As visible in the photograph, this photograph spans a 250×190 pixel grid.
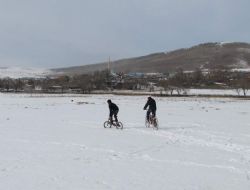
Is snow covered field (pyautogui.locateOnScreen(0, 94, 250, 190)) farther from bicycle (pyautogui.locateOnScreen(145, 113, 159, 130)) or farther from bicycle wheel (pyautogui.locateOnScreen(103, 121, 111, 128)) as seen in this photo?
bicycle wheel (pyautogui.locateOnScreen(103, 121, 111, 128))

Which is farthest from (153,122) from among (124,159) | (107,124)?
(124,159)

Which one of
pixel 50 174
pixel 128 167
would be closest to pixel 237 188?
pixel 128 167

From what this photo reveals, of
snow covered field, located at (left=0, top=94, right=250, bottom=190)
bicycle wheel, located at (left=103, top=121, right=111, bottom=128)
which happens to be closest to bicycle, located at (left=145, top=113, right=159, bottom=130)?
snow covered field, located at (left=0, top=94, right=250, bottom=190)

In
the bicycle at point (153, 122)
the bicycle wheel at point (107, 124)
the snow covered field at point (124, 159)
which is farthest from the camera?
the bicycle wheel at point (107, 124)

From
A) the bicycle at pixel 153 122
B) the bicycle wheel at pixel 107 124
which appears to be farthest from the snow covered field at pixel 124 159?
the bicycle wheel at pixel 107 124

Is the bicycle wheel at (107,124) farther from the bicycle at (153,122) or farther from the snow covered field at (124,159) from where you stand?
the bicycle at (153,122)

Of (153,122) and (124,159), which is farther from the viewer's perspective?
(153,122)

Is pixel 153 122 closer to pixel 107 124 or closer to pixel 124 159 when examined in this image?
pixel 107 124

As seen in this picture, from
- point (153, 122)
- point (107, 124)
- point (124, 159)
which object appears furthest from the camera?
point (107, 124)

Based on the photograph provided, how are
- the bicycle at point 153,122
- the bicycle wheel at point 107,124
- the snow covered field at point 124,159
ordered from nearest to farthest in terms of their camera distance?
the snow covered field at point 124,159, the bicycle at point 153,122, the bicycle wheel at point 107,124

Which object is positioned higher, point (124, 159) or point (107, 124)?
point (107, 124)

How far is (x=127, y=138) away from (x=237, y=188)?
10473 millimetres

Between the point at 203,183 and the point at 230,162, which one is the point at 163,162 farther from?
the point at 203,183

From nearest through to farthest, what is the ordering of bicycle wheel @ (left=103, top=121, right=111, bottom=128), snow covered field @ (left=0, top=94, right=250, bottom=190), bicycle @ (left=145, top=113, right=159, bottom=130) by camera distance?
1. snow covered field @ (left=0, top=94, right=250, bottom=190)
2. bicycle @ (left=145, top=113, right=159, bottom=130)
3. bicycle wheel @ (left=103, top=121, right=111, bottom=128)
